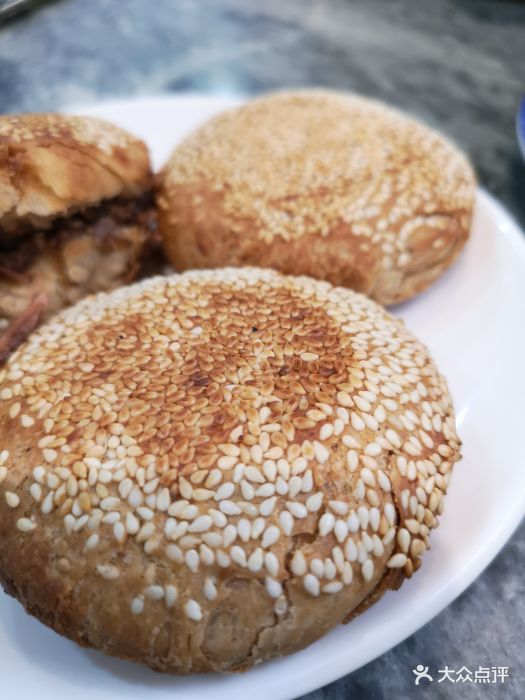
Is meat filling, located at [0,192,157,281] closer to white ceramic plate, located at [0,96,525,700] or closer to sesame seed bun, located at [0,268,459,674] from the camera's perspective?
sesame seed bun, located at [0,268,459,674]

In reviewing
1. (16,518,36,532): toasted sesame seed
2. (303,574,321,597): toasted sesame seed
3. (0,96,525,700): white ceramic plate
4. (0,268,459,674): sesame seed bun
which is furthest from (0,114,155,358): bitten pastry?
(303,574,321,597): toasted sesame seed

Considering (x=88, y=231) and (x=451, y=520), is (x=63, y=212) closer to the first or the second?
(x=88, y=231)

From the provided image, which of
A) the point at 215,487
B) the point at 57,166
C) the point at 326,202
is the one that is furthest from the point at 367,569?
the point at 57,166

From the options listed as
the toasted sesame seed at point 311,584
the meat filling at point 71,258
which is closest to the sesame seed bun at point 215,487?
the toasted sesame seed at point 311,584

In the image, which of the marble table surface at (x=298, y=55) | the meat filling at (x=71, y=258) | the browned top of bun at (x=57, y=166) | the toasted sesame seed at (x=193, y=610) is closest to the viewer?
the toasted sesame seed at (x=193, y=610)

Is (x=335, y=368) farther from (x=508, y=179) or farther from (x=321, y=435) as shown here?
(x=508, y=179)

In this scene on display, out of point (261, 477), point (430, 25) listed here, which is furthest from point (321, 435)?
point (430, 25)

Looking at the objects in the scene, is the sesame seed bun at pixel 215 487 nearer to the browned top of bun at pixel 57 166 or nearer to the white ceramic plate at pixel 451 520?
the white ceramic plate at pixel 451 520
